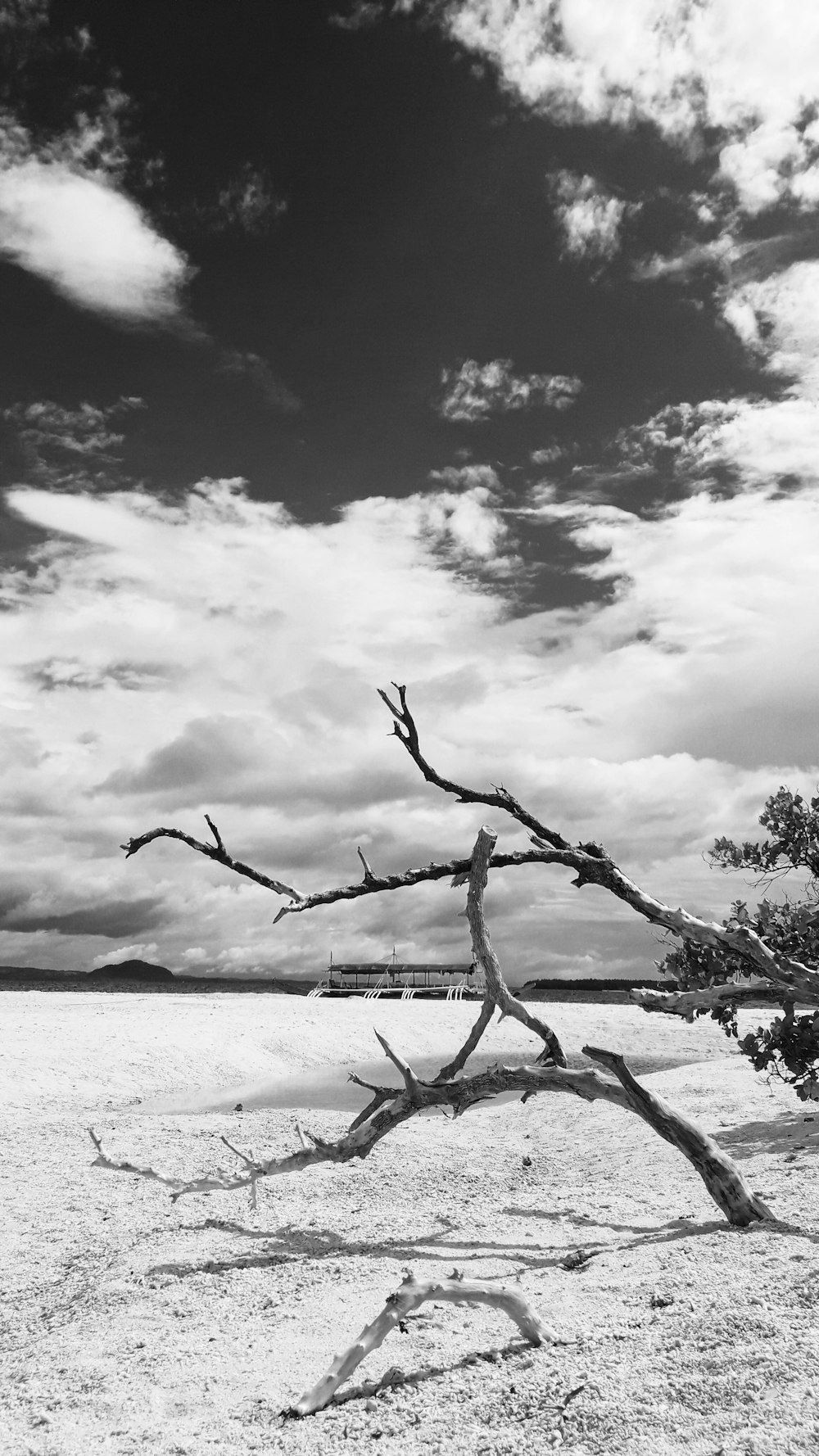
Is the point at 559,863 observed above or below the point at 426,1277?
above

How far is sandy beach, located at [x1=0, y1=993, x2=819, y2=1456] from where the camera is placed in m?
3.68

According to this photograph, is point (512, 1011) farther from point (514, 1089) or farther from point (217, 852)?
point (217, 852)

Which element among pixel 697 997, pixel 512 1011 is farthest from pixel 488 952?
pixel 697 997

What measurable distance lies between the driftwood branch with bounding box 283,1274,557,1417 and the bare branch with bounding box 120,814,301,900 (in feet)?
10.5

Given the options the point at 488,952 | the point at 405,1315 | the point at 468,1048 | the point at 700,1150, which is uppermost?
the point at 488,952

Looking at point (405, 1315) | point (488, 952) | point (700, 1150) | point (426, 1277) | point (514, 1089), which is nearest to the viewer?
point (405, 1315)

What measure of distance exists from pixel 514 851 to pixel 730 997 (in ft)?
6.40

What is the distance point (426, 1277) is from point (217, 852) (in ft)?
10.6

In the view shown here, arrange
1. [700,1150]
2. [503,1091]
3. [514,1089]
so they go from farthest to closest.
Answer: [514,1089]
[503,1091]
[700,1150]

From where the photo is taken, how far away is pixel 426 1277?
232 inches

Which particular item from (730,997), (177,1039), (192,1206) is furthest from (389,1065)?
(730,997)

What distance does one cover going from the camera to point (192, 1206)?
7.95 meters

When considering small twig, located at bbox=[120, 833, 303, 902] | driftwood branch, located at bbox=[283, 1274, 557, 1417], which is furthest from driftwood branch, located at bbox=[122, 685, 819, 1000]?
driftwood branch, located at bbox=[283, 1274, 557, 1417]

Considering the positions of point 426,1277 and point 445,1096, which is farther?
point 445,1096
